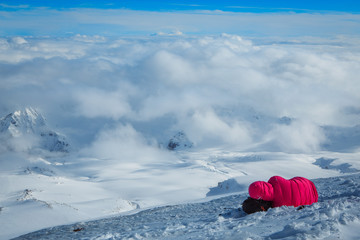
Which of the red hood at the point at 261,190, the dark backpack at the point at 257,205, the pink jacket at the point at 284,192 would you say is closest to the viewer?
the red hood at the point at 261,190

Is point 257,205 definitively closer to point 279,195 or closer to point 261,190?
point 261,190

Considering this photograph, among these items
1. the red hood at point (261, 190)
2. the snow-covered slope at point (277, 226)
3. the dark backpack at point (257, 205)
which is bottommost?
the snow-covered slope at point (277, 226)

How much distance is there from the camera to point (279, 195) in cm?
925

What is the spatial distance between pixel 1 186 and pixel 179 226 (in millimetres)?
149740

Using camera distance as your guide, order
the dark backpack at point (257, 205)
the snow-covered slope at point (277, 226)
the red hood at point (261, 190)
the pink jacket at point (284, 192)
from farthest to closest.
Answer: the dark backpack at point (257, 205) → the pink jacket at point (284, 192) → the red hood at point (261, 190) → the snow-covered slope at point (277, 226)

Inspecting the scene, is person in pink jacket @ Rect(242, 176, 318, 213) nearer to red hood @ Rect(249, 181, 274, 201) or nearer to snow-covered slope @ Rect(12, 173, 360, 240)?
red hood @ Rect(249, 181, 274, 201)

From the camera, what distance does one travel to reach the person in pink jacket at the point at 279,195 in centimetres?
909

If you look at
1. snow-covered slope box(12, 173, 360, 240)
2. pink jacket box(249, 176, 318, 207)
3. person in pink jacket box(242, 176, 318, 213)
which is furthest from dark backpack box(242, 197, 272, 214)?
snow-covered slope box(12, 173, 360, 240)

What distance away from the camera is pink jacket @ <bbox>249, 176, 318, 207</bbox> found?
902cm

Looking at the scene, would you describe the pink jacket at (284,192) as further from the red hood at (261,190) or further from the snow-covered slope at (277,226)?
the snow-covered slope at (277,226)

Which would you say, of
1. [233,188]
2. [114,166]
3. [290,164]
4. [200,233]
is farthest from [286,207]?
[114,166]

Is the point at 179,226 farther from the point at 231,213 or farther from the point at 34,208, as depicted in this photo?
the point at 34,208

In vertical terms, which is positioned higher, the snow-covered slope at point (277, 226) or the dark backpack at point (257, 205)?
the dark backpack at point (257, 205)

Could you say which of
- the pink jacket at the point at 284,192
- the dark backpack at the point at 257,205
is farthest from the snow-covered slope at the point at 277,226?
the pink jacket at the point at 284,192
